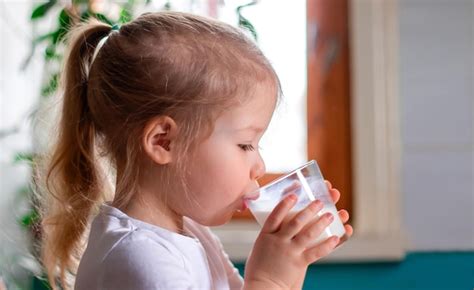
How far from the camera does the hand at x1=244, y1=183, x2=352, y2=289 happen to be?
0.92 meters

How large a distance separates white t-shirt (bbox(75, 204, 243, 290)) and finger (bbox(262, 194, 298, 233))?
11cm

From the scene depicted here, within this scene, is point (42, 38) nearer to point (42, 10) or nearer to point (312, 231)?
point (42, 10)

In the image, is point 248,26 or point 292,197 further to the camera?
point 248,26

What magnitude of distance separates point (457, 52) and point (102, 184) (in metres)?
1.12

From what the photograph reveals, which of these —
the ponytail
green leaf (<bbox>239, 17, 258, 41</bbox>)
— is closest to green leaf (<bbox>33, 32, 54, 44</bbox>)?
green leaf (<bbox>239, 17, 258, 41</bbox>)

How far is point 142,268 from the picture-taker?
884 millimetres

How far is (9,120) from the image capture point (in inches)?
78.9

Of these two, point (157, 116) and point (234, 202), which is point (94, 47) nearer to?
point (157, 116)

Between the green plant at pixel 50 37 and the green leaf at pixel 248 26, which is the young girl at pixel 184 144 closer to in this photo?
the green leaf at pixel 248 26

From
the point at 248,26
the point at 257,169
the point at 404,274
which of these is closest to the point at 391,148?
the point at 404,274

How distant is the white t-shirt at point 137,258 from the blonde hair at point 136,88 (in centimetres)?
6

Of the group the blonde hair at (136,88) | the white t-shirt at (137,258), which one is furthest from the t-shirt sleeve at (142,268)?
the blonde hair at (136,88)

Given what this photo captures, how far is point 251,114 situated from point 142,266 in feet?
0.77

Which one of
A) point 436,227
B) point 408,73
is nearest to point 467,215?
point 436,227
